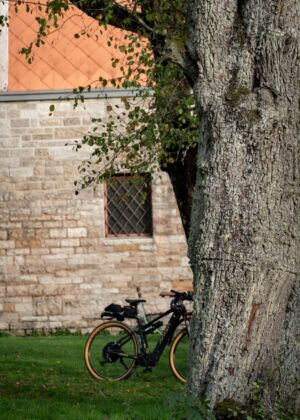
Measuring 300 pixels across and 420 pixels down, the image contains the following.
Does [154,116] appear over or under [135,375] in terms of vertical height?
over

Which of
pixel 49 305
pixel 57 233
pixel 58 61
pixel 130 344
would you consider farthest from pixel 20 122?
pixel 130 344

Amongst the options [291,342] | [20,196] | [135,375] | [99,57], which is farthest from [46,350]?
[291,342]

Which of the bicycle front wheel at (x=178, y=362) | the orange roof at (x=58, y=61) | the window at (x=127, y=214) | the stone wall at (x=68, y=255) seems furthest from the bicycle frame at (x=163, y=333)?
the orange roof at (x=58, y=61)

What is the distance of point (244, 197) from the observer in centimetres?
592

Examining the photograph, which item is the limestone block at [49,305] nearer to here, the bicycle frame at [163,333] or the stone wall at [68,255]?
the stone wall at [68,255]

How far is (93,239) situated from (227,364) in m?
12.5

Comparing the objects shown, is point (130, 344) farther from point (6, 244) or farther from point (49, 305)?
point (6, 244)

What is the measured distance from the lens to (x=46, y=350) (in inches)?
566

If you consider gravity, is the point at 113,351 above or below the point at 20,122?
below

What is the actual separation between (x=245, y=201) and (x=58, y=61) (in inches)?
536

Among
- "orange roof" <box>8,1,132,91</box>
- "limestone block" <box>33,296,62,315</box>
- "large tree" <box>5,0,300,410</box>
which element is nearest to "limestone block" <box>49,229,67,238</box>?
"limestone block" <box>33,296,62,315</box>

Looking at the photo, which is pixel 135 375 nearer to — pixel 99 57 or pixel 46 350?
pixel 46 350

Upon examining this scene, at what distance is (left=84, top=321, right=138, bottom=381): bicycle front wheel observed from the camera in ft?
36.0

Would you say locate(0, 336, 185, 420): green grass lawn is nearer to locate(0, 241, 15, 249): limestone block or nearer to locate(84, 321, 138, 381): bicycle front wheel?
locate(84, 321, 138, 381): bicycle front wheel
